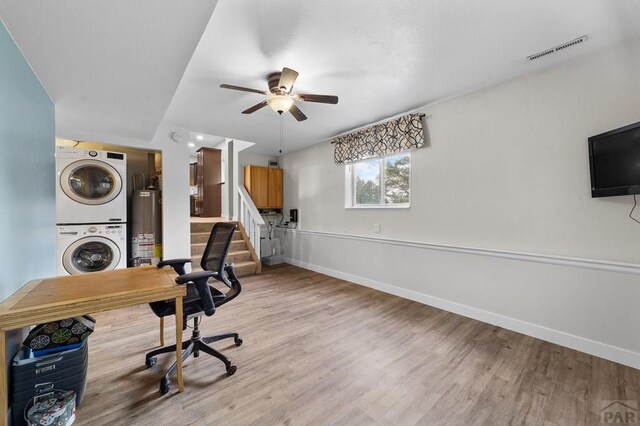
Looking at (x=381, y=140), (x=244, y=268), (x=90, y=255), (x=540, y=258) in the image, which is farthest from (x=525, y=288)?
(x=90, y=255)

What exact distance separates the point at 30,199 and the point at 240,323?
1935mm

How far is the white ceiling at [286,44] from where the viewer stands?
137 centimetres

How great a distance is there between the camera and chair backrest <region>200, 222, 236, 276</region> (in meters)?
2.08

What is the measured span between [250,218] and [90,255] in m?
2.51

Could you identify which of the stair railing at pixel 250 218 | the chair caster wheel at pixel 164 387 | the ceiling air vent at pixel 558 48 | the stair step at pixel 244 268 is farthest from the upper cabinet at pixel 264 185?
the ceiling air vent at pixel 558 48

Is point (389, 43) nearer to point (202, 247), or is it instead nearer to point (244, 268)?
point (244, 268)

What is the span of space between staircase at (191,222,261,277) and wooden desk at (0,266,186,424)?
2.58 meters

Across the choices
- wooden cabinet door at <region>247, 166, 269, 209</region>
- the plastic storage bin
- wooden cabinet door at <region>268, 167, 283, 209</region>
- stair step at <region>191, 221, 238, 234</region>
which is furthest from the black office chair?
wooden cabinet door at <region>268, 167, 283, 209</region>

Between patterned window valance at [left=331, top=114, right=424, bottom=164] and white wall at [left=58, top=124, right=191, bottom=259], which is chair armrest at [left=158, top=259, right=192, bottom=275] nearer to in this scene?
white wall at [left=58, top=124, right=191, bottom=259]

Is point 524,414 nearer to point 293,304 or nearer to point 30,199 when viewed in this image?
point 293,304

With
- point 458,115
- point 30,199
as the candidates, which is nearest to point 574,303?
point 458,115

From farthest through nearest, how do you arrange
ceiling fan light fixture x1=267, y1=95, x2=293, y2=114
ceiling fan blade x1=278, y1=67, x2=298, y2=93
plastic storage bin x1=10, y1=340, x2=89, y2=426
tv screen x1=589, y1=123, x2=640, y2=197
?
ceiling fan light fixture x1=267, y1=95, x2=293, y2=114 < ceiling fan blade x1=278, y1=67, x2=298, y2=93 < tv screen x1=589, y1=123, x2=640, y2=197 < plastic storage bin x1=10, y1=340, x2=89, y2=426

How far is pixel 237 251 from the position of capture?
495cm

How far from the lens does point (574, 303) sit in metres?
2.18
